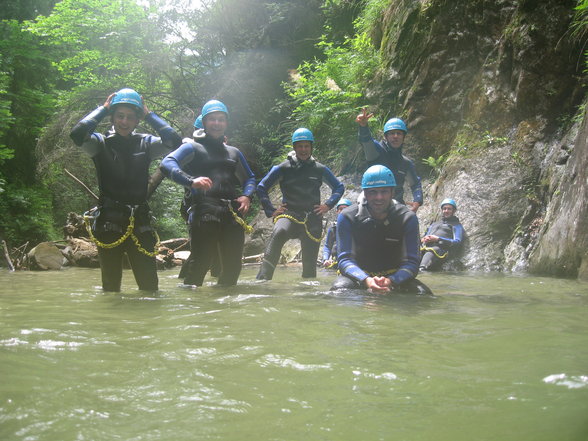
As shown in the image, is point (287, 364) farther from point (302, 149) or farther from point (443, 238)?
point (443, 238)

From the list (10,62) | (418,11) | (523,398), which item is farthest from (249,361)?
(10,62)

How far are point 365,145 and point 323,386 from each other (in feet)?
17.8

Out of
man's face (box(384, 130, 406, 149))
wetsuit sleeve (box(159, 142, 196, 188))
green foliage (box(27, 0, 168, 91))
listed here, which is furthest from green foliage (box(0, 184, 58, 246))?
man's face (box(384, 130, 406, 149))

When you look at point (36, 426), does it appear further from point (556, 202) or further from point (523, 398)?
point (556, 202)

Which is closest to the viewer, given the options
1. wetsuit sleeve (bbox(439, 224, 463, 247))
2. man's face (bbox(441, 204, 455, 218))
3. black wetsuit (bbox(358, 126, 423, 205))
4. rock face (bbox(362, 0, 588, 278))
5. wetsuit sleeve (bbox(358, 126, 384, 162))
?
wetsuit sleeve (bbox(358, 126, 384, 162))

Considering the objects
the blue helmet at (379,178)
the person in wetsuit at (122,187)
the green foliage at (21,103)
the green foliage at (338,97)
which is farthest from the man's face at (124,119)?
the green foliage at (21,103)

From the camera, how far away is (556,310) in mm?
4180

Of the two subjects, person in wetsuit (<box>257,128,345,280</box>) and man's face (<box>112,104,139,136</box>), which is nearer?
man's face (<box>112,104,139,136</box>)

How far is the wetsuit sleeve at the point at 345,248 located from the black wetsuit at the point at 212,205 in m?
1.30

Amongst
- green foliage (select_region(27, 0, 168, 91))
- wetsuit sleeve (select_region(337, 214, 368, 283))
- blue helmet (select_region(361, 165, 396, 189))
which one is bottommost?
wetsuit sleeve (select_region(337, 214, 368, 283))

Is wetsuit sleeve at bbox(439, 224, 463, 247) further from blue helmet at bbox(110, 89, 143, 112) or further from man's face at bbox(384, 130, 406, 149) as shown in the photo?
blue helmet at bbox(110, 89, 143, 112)

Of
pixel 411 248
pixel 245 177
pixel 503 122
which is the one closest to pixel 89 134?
pixel 245 177

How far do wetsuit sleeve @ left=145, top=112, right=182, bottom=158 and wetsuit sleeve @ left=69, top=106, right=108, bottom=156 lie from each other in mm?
500

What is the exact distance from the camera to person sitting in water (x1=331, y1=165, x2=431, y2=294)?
530 cm
